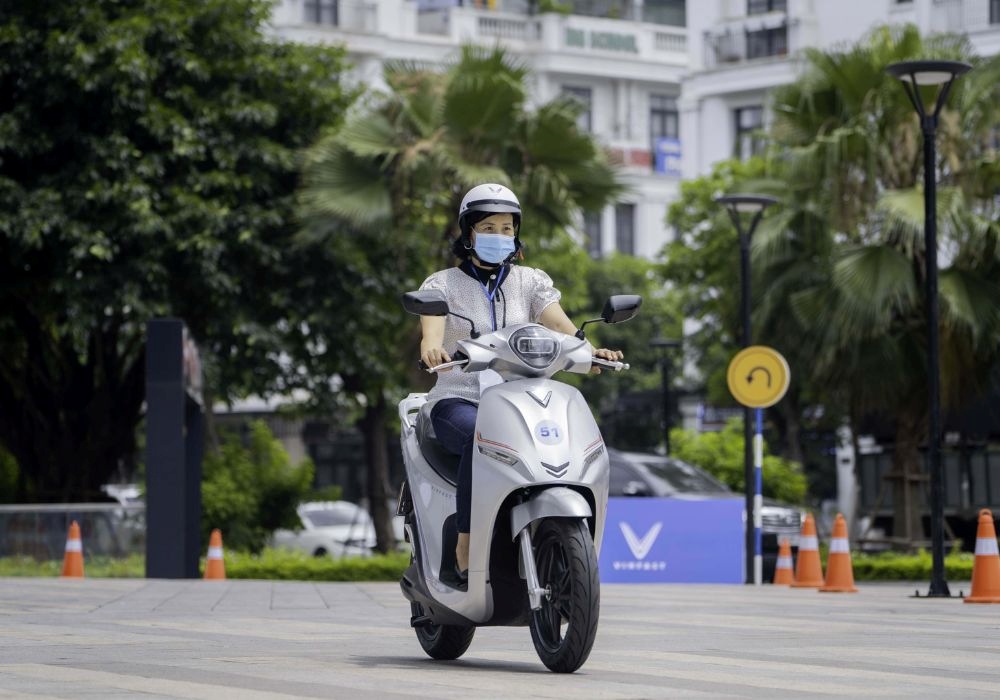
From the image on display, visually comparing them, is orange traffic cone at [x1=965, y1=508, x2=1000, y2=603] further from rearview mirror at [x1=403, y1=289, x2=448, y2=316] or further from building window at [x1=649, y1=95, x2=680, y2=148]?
building window at [x1=649, y1=95, x2=680, y2=148]

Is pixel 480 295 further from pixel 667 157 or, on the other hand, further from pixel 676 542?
pixel 667 157

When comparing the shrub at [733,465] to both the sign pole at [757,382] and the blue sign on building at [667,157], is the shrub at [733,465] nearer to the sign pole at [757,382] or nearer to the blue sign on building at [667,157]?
the sign pole at [757,382]

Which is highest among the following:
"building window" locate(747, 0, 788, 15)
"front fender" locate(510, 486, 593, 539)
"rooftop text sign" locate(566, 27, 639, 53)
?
"rooftop text sign" locate(566, 27, 639, 53)

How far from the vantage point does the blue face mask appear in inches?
327

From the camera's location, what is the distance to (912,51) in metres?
26.2

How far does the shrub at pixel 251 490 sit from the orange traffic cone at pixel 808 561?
30.9ft

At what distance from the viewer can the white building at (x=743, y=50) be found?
50.1 m

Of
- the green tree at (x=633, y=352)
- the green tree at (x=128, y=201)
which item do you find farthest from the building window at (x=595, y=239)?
the green tree at (x=128, y=201)

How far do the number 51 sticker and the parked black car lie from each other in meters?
15.4

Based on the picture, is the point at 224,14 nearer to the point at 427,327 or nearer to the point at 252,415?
the point at 427,327

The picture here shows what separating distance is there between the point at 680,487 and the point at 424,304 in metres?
16.4

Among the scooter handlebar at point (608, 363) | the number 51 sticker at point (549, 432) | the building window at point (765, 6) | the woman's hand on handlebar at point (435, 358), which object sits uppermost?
the building window at point (765, 6)

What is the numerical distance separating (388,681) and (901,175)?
66.2ft

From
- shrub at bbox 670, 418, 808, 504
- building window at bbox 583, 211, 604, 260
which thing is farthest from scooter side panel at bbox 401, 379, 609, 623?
building window at bbox 583, 211, 604, 260
